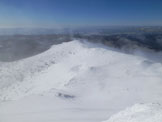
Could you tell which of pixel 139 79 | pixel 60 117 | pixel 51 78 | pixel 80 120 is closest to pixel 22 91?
pixel 51 78

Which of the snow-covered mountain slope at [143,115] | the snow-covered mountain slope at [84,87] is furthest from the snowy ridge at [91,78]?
the snow-covered mountain slope at [143,115]

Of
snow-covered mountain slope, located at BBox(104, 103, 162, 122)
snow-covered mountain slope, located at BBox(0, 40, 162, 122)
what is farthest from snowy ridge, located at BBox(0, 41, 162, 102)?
snow-covered mountain slope, located at BBox(104, 103, 162, 122)

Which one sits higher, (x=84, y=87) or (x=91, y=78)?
(x=91, y=78)

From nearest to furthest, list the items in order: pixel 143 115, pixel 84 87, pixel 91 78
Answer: pixel 143 115, pixel 84 87, pixel 91 78

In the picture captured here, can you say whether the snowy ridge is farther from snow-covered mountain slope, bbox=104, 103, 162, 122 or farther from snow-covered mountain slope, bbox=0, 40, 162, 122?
snow-covered mountain slope, bbox=104, 103, 162, 122

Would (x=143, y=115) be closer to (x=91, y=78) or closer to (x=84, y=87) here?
(x=84, y=87)

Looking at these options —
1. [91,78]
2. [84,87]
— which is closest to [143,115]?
[84,87]

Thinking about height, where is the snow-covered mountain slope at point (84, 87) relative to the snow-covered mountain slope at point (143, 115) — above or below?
below

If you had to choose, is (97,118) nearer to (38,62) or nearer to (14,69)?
(14,69)

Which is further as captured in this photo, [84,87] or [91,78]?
[91,78]

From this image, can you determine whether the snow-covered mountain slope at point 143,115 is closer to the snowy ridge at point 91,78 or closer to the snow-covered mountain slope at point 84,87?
the snow-covered mountain slope at point 84,87
